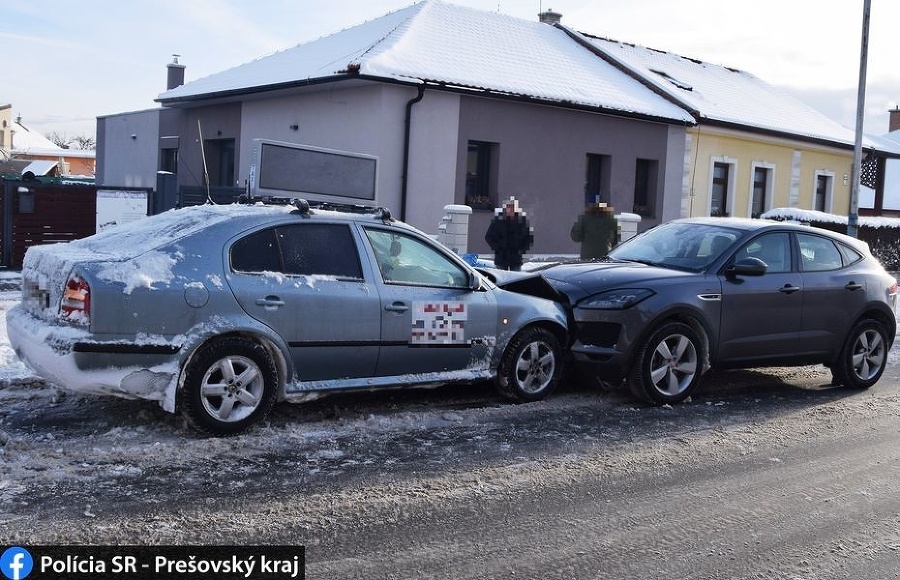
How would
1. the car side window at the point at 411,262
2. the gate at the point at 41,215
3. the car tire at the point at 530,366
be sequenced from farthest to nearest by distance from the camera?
the gate at the point at 41,215 → the car tire at the point at 530,366 → the car side window at the point at 411,262

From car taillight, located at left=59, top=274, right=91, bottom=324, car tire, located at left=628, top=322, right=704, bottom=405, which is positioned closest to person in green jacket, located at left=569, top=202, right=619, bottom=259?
car tire, located at left=628, top=322, right=704, bottom=405

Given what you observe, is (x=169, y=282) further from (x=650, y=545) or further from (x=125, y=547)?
(x=650, y=545)

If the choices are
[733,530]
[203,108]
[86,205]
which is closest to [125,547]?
[733,530]

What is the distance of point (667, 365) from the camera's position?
7711 millimetres

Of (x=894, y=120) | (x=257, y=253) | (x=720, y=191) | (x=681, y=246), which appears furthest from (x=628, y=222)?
(x=894, y=120)

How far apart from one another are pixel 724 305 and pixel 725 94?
21481mm

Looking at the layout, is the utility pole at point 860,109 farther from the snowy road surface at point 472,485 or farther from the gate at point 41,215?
the gate at point 41,215

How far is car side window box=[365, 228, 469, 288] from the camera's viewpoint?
671 cm

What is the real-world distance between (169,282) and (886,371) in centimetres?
817

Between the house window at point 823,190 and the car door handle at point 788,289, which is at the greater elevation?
the house window at point 823,190

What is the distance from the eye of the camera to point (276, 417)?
6438 millimetres

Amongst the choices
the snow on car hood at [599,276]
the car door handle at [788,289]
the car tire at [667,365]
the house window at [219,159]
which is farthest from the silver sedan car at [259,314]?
the house window at [219,159]

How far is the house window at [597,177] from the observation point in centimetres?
2169

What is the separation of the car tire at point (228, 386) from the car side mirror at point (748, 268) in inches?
169
